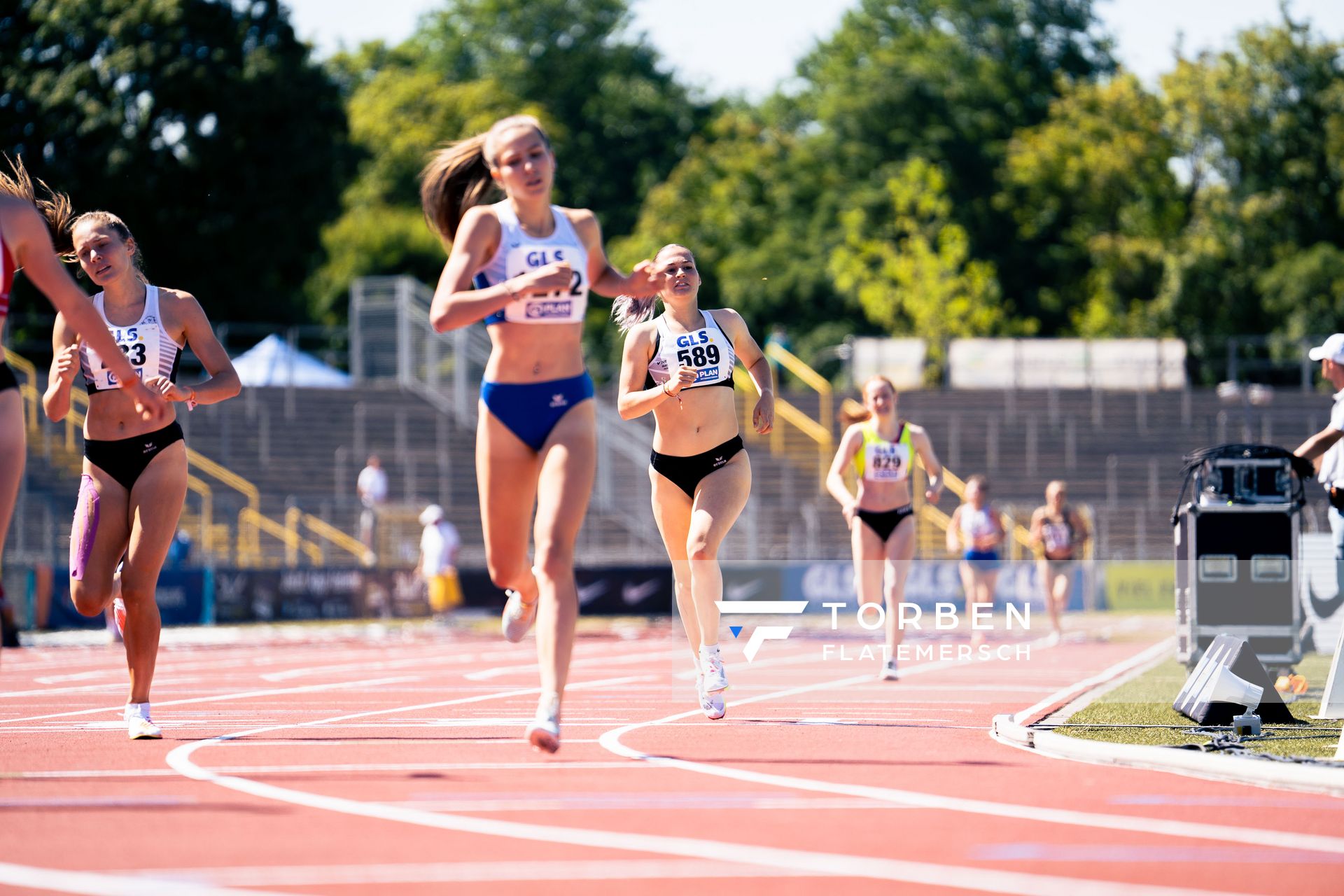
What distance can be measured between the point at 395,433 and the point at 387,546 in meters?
7.08

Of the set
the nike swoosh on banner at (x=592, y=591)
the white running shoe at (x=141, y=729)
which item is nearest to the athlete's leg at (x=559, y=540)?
the white running shoe at (x=141, y=729)

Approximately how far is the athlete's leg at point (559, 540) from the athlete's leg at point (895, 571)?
6.26 meters

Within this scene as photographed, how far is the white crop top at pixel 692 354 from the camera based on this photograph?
1007 cm

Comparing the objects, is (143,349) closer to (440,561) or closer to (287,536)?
(440,561)

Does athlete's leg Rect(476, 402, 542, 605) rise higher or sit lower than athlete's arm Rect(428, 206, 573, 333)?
lower

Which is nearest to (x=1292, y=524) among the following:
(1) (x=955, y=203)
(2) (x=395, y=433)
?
(2) (x=395, y=433)

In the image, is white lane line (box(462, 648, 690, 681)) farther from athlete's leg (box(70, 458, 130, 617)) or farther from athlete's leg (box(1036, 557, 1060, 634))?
athlete's leg (box(70, 458, 130, 617))

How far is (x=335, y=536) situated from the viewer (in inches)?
1212

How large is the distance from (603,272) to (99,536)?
113 inches

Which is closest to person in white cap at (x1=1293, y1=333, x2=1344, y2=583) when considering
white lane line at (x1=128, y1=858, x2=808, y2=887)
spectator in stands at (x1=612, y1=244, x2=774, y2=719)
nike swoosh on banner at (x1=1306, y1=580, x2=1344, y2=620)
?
nike swoosh on banner at (x1=1306, y1=580, x2=1344, y2=620)

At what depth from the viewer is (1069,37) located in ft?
252

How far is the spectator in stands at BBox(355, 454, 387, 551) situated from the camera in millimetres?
30438

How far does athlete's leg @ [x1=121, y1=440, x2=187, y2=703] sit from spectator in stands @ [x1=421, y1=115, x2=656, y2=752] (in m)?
1.93

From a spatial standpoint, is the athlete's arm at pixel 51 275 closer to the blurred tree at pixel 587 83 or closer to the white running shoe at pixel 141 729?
the white running shoe at pixel 141 729
